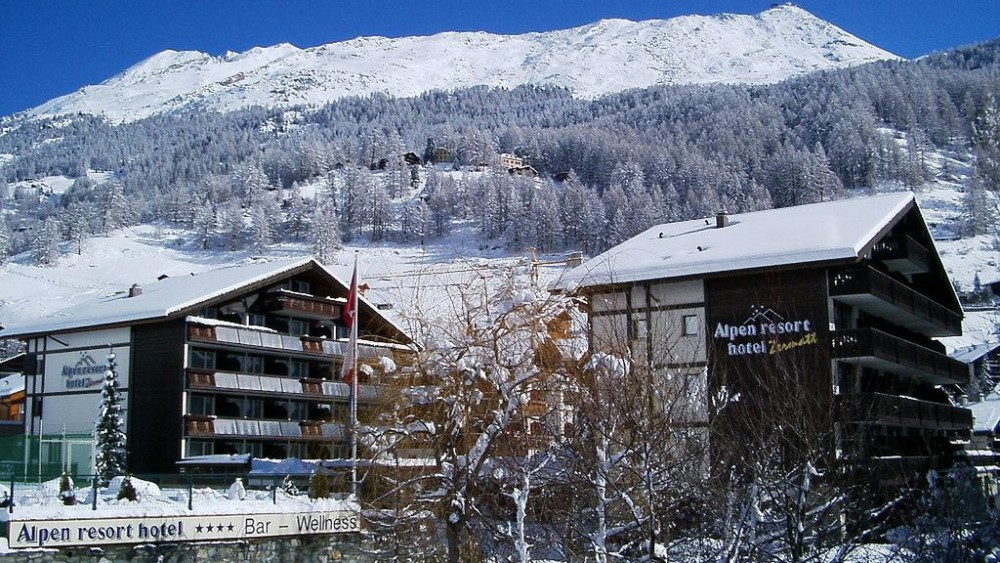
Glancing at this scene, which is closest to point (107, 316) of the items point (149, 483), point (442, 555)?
point (149, 483)

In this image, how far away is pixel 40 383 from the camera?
176 ft

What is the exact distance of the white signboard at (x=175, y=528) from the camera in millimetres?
26938

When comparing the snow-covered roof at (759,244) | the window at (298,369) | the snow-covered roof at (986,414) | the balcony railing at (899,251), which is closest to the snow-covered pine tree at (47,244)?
the window at (298,369)

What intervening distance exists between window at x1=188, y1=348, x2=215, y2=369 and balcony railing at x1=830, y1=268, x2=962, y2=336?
27607mm

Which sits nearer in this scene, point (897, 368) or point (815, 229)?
point (815, 229)

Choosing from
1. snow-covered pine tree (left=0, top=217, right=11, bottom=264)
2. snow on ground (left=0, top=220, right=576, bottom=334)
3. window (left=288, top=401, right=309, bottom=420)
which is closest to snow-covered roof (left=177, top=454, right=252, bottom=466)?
window (left=288, top=401, right=309, bottom=420)

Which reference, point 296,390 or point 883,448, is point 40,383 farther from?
point 883,448

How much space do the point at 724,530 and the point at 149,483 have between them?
66.1 ft

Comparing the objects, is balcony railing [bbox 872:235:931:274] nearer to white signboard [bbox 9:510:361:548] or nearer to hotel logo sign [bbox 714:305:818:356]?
hotel logo sign [bbox 714:305:818:356]

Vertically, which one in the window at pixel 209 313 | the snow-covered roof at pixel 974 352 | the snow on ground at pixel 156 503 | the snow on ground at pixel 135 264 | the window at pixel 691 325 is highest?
the snow on ground at pixel 135 264

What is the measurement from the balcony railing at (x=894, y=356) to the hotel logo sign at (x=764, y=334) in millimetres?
1052

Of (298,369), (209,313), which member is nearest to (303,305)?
(298,369)

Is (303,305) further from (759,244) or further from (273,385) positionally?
(759,244)

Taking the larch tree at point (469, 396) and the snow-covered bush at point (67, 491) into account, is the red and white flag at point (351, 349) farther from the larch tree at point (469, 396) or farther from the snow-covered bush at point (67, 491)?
the larch tree at point (469, 396)
